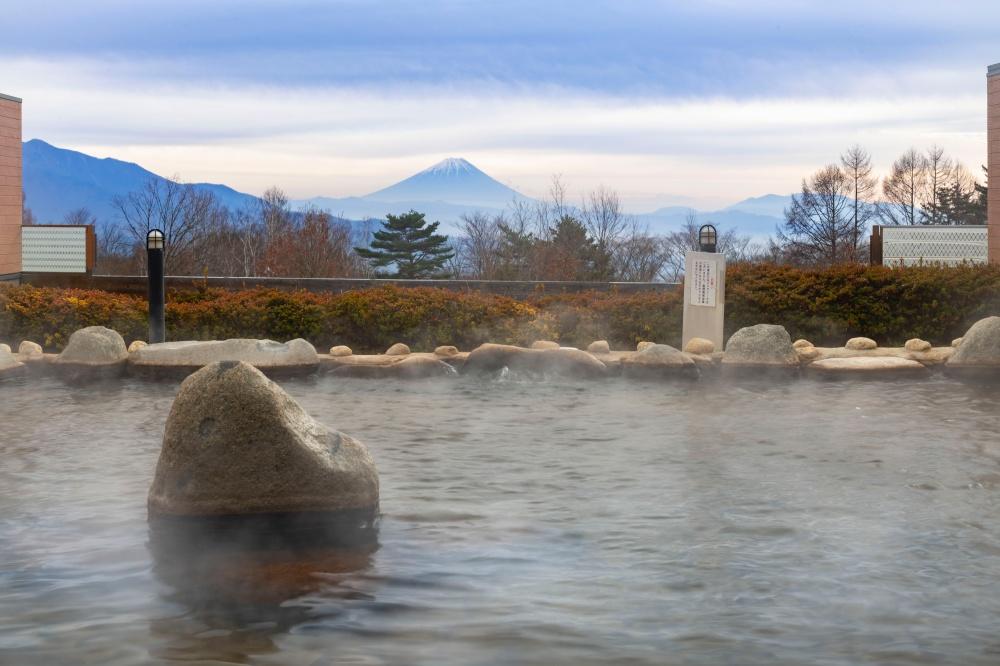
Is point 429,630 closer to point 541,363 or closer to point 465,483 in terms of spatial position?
point 465,483

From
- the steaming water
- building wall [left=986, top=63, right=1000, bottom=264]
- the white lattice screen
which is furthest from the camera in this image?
the white lattice screen

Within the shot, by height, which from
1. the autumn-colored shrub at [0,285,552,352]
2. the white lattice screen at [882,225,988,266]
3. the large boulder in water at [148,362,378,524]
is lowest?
the large boulder in water at [148,362,378,524]

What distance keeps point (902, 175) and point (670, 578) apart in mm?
58238

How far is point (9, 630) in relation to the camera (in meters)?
4.29

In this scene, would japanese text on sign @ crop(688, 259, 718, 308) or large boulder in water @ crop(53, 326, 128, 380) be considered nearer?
large boulder in water @ crop(53, 326, 128, 380)

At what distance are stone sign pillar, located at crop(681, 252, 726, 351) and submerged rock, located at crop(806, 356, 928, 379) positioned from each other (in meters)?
1.48

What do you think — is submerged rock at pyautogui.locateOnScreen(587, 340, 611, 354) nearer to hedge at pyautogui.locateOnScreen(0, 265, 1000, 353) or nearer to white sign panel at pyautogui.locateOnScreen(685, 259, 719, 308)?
hedge at pyautogui.locateOnScreen(0, 265, 1000, 353)

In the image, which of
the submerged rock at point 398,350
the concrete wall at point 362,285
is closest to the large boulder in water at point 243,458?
the submerged rock at point 398,350

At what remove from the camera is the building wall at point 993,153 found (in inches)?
747

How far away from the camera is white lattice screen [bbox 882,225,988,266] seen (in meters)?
19.6

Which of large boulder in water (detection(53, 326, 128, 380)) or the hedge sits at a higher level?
the hedge

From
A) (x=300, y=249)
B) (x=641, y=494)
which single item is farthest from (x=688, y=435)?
(x=300, y=249)

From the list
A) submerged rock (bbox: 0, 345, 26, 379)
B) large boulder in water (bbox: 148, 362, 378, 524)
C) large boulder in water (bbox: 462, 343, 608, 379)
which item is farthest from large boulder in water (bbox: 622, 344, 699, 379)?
submerged rock (bbox: 0, 345, 26, 379)

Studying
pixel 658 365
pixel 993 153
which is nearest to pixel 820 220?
pixel 993 153
